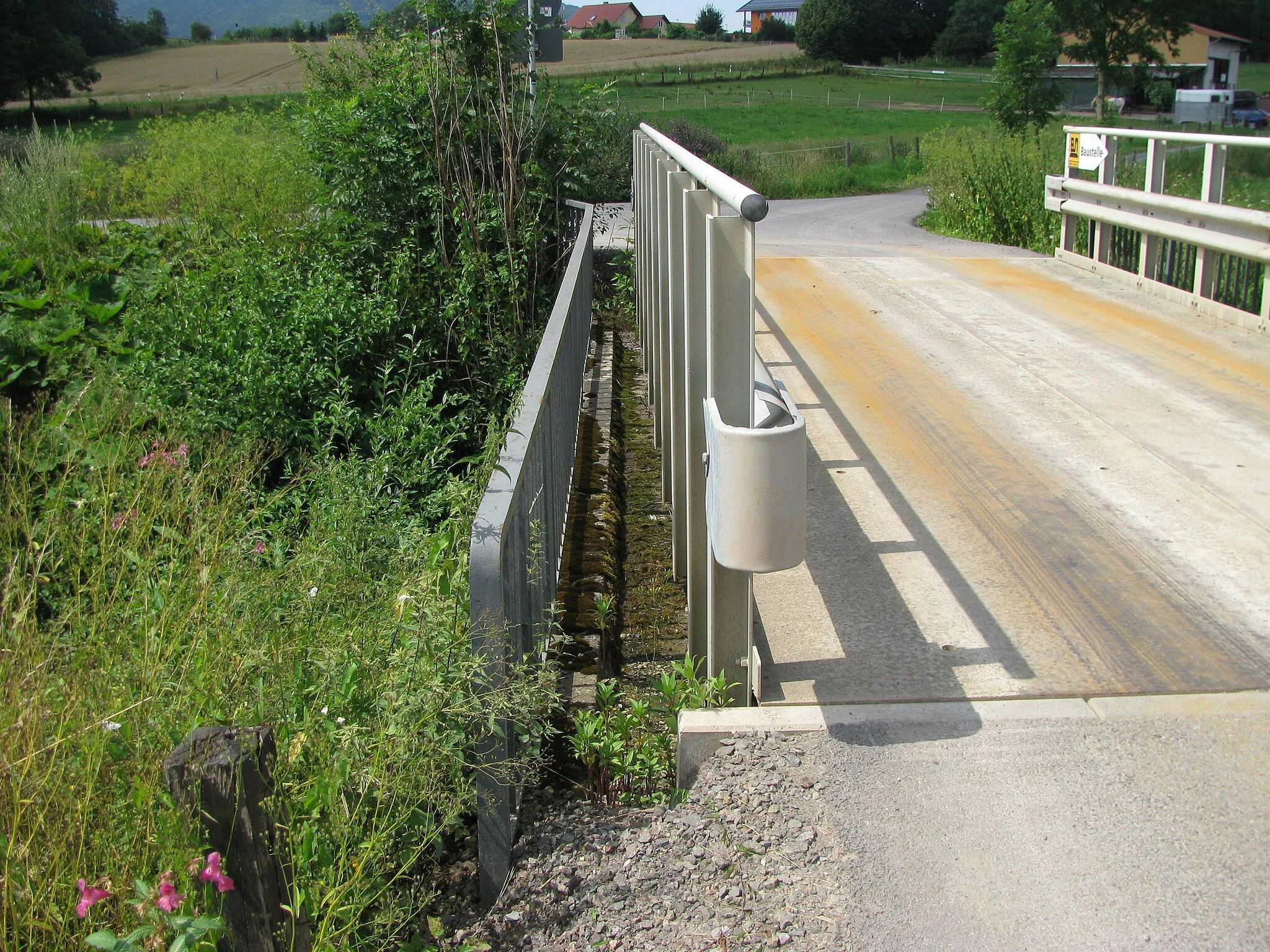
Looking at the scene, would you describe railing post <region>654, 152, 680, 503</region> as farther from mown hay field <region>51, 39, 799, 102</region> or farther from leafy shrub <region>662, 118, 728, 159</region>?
mown hay field <region>51, 39, 799, 102</region>

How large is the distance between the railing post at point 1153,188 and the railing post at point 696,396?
7.02 metres

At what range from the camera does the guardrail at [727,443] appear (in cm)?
316

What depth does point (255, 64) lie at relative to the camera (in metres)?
81.9

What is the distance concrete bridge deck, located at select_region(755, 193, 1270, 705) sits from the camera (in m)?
3.82

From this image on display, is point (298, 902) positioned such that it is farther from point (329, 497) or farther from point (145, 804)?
point (329, 497)

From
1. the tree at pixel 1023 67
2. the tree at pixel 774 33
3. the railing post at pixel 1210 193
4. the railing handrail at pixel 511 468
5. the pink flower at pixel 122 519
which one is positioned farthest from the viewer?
the tree at pixel 774 33

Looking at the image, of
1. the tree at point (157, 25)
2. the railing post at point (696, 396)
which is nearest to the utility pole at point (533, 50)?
the railing post at point (696, 396)

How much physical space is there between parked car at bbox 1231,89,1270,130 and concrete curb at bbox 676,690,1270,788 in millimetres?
62482

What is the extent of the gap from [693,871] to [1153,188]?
8.72 m

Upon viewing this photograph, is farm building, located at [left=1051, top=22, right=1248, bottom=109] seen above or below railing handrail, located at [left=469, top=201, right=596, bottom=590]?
above

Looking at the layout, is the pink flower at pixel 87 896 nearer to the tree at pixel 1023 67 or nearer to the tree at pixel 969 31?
the tree at pixel 1023 67

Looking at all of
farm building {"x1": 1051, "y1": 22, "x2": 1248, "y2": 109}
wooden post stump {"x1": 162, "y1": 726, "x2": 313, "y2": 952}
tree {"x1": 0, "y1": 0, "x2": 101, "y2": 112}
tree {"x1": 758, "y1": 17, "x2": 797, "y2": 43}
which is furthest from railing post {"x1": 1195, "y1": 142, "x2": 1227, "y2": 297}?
tree {"x1": 758, "y1": 17, "x2": 797, "y2": 43}

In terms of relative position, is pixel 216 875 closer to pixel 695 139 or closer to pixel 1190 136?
pixel 1190 136

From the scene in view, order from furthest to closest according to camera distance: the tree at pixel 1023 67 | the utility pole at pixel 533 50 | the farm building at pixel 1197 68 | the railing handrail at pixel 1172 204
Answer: the farm building at pixel 1197 68, the tree at pixel 1023 67, the utility pole at pixel 533 50, the railing handrail at pixel 1172 204
